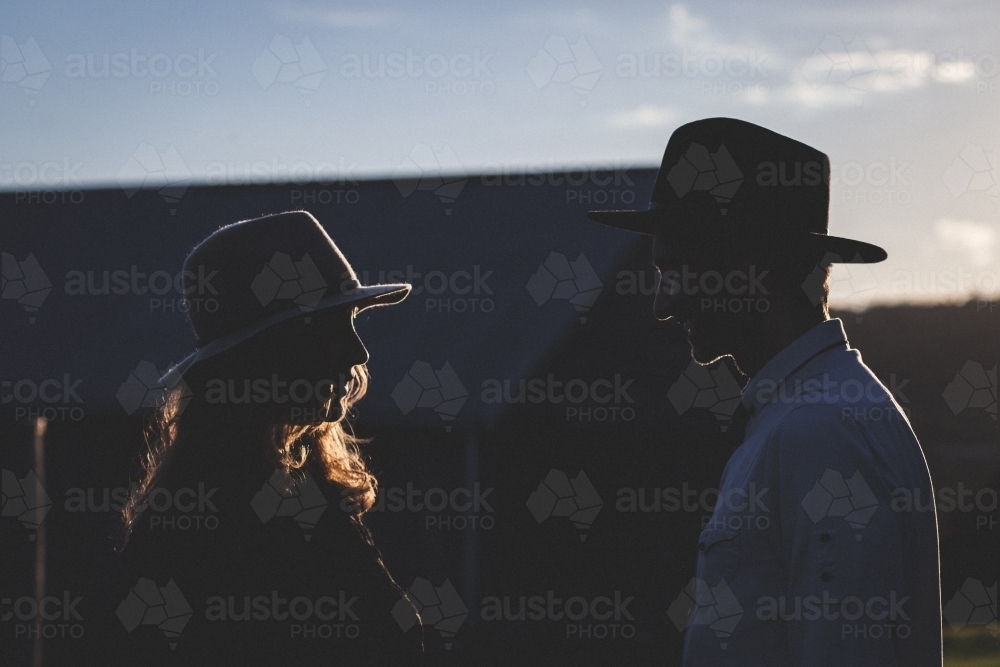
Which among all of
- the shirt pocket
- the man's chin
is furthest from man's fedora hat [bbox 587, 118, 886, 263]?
the shirt pocket

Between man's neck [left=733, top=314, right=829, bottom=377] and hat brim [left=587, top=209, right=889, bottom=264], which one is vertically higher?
hat brim [left=587, top=209, right=889, bottom=264]

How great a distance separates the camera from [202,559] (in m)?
2.42

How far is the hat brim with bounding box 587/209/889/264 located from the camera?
251cm

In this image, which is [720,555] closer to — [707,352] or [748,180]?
[707,352]

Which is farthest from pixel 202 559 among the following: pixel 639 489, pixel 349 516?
pixel 639 489

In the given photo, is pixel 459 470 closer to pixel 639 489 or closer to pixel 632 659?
pixel 639 489

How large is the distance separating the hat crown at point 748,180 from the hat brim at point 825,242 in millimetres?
46

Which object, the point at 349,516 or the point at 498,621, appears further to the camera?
the point at 498,621

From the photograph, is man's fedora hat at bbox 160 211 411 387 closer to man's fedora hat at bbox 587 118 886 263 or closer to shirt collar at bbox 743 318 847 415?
man's fedora hat at bbox 587 118 886 263

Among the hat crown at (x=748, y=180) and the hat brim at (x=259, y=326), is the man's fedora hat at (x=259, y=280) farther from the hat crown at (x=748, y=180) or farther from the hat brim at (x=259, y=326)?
the hat crown at (x=748, y=180)

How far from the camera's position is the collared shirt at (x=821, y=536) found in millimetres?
2000

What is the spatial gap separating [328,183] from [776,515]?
10964mm

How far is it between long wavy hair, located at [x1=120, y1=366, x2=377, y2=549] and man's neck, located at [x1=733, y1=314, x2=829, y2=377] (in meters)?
1.19

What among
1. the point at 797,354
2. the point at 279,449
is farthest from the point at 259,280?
the point at 797,354
